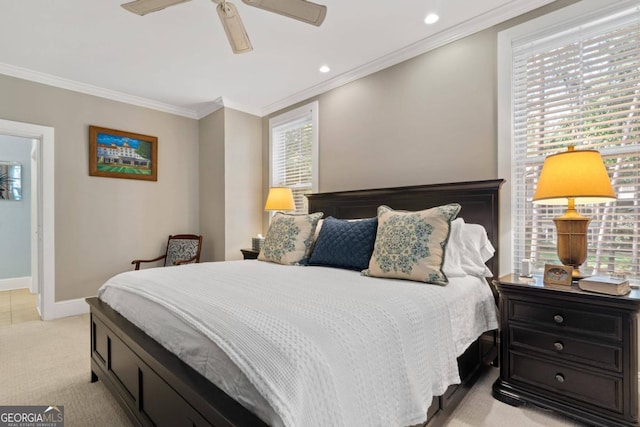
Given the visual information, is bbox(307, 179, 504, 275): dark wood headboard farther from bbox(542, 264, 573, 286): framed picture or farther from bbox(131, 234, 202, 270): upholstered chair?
bbox(131, 234, 202, 270): upholstered chair

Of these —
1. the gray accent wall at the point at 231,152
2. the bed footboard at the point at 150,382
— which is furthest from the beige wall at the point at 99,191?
the bed footboard at the point at 150,382

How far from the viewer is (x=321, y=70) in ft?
10.9

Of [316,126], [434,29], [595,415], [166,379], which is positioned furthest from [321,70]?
[595,415]

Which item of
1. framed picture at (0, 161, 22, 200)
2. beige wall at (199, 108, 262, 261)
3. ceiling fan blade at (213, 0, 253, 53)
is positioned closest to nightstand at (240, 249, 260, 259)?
beige wall at (199, 108, 262, 261)

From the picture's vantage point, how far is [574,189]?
5.56 ft

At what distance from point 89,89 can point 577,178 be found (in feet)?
15.9

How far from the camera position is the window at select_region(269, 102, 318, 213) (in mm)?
3828

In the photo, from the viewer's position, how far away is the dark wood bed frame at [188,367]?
1.03m

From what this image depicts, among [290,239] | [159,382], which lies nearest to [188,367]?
[159,382]

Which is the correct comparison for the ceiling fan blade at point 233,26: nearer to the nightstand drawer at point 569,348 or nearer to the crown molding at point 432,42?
the crown molding at point 432,42

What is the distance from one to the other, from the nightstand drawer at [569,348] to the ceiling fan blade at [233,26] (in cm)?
253

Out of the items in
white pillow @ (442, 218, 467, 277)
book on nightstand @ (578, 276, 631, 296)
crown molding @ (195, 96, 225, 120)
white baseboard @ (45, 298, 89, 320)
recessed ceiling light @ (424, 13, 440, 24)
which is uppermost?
recessed ceiling light @ (424, 13, 440, 24)

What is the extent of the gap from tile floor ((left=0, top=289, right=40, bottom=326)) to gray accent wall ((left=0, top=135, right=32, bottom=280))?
42 cm

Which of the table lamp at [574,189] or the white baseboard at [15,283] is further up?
the table lamp at [574,189]
